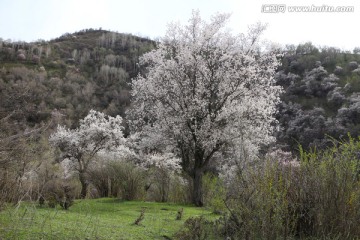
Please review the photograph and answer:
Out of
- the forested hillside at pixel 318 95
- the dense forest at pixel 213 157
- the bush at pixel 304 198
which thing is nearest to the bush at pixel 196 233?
the dense forest at pixel 213 157

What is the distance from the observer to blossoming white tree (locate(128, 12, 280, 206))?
16594 mm

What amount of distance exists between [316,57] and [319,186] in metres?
67.4

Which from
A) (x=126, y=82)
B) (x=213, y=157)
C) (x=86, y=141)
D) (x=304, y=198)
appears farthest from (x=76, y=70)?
(x=304, y=198)

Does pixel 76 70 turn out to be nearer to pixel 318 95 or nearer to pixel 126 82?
pixel 318 95

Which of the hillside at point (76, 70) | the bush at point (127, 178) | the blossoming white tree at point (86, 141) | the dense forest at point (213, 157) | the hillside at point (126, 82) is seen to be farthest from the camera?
the hillside at point (76, 70)

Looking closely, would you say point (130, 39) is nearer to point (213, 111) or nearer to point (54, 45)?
point (54, 45)

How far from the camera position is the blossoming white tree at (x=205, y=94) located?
16.6 meters

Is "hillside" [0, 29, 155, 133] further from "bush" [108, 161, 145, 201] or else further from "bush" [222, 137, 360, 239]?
"bush" [222, 137, 360, 239]

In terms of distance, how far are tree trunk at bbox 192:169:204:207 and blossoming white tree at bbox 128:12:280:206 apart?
5 centimetres

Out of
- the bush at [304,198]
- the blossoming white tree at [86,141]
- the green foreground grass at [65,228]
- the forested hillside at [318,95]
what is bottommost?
the green foreground grass at [65,228]

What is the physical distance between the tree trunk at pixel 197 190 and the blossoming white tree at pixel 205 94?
0.16 feet

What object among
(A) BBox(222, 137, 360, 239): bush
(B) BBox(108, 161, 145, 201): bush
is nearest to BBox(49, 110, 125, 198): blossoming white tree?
(B) BBox(108, 161, 145, 201): bush

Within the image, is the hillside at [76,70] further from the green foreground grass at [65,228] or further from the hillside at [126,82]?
the green foreground grass at [65,228]

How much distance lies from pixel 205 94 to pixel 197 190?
4.72 m
